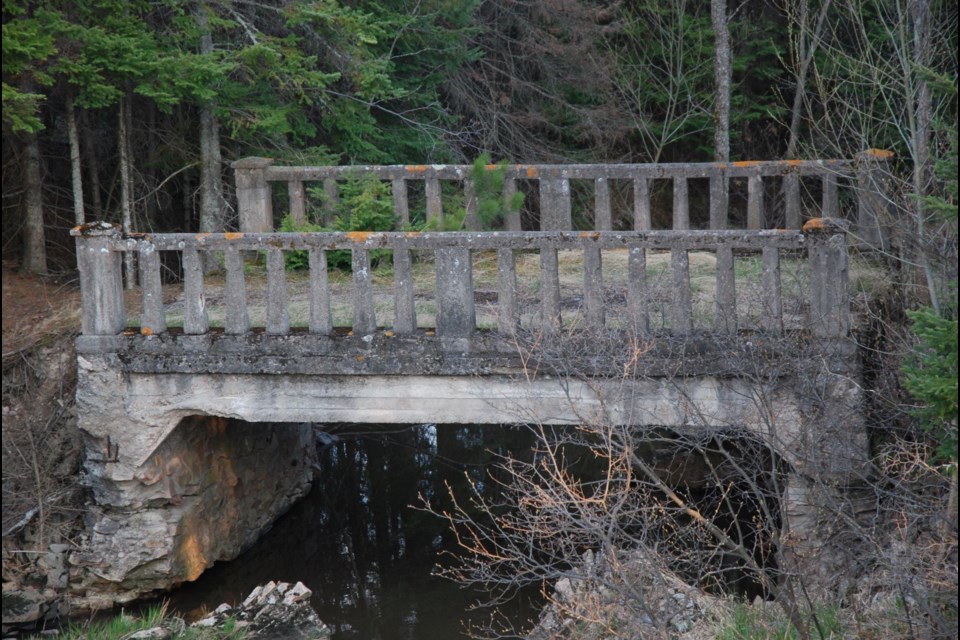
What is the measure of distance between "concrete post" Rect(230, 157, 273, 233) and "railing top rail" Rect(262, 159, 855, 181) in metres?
0.05

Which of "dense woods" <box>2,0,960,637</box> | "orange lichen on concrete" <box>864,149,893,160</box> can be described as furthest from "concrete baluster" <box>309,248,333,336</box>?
"orange lichen on concrete" <box>864,149,893,160</box>

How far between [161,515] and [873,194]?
23.5 feet

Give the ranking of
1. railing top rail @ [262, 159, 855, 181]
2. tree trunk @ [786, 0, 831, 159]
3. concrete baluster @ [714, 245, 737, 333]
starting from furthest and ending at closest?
railing top rail @ [262, 159, 855, 181] < tree trunk @ [786, 0, 831, 159] < concrete baluster @ [714, 245, 737, 333]

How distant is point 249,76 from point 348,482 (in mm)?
5411

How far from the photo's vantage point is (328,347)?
337 inches

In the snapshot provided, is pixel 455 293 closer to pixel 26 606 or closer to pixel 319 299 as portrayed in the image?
pixel 319 299

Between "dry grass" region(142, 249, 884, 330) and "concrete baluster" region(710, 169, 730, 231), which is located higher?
"concrete baluster" region(710, 169, 730, 231)

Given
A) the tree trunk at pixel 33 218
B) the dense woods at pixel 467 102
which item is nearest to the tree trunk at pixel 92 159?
the dense woods at pixel 467 102

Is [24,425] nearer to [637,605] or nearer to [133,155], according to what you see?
[133,155]

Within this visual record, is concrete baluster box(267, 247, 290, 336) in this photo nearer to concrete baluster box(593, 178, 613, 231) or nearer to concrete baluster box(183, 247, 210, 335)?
concrete baluster box(183, 247, 210, 335)

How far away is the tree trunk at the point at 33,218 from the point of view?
12586mm

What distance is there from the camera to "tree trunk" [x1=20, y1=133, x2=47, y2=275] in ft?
41.3

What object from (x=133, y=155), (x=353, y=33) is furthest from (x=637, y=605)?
(x=133, y=155)

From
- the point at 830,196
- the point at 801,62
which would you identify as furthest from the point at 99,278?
the point at 801,62
